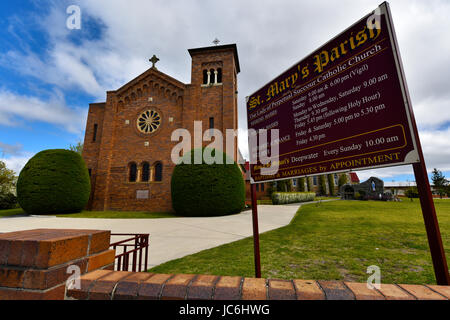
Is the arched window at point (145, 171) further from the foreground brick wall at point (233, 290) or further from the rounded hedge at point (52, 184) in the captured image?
the foreground brick wall at point (233, 290)

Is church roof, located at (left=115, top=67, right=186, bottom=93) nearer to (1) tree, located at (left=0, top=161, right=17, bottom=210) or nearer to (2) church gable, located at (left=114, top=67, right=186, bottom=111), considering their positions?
(2) church gable, located at (left=114, top=67, right=186, bottom=111)

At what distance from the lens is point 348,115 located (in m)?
2.14

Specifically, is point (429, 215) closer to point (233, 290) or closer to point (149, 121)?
point (233, 290)

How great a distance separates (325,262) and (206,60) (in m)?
18.3

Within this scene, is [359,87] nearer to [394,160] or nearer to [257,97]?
[394,160]

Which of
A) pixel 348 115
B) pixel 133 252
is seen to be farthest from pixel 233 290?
pixel 348 115

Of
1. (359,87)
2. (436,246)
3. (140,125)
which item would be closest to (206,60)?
(140,125)

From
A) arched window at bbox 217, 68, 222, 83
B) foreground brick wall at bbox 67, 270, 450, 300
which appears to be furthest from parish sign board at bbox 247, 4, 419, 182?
arched window at bbox 217, 68, 222, 83

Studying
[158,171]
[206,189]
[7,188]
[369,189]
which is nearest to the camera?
[206,189]

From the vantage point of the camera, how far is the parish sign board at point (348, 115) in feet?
5.53

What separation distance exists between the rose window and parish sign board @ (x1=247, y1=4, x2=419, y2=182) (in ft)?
50.5

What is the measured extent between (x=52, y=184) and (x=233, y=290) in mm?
15737

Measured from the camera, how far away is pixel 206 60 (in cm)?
1780

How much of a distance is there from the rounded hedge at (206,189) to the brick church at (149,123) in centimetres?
286
